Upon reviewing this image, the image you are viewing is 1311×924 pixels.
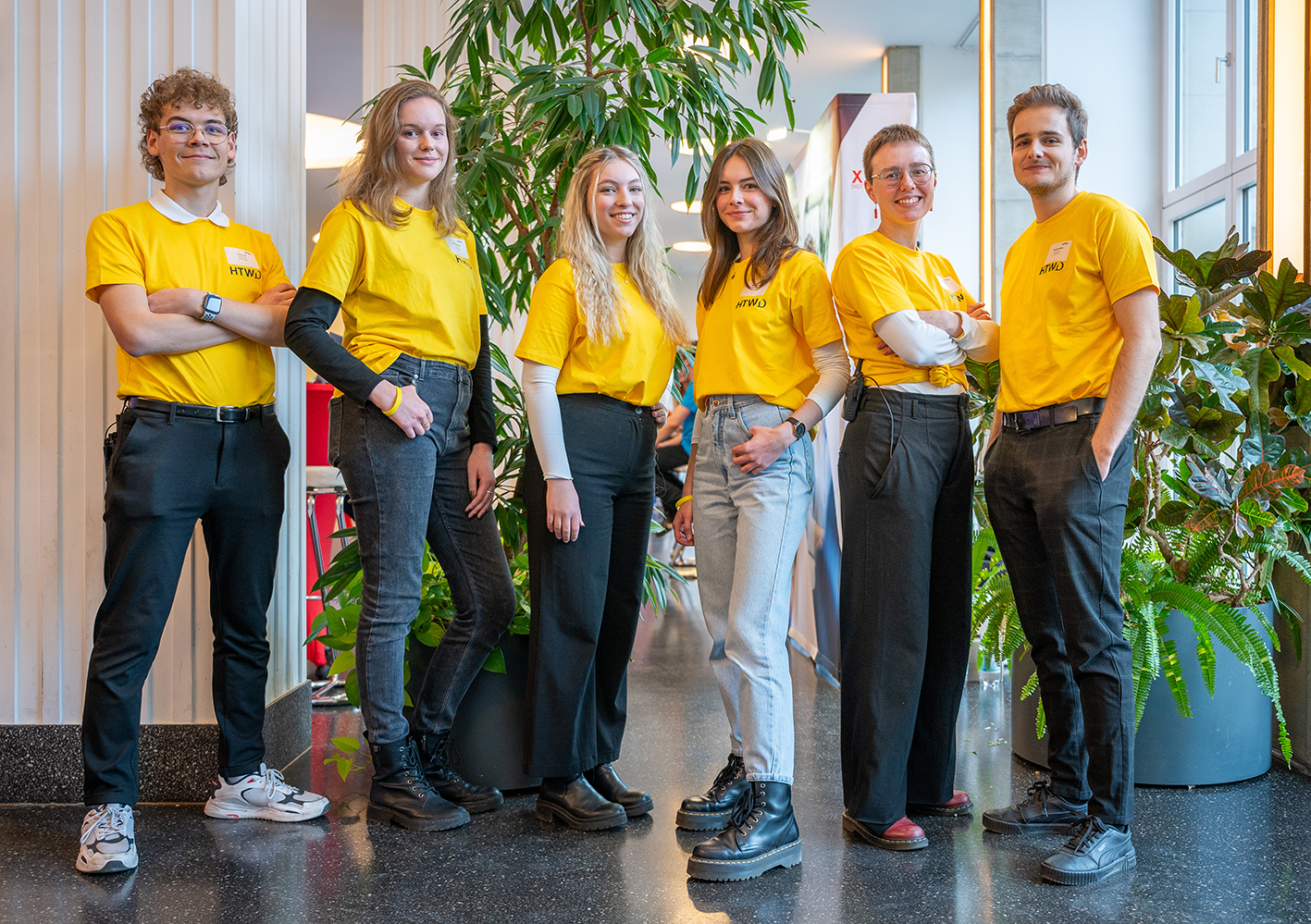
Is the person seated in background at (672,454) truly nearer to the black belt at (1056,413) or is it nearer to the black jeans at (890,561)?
the black jeans at (890,561)

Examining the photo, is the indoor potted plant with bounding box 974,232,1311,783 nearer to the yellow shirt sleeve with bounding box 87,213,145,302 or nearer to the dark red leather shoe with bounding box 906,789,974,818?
the dark red leather shoe with bounding box 906,789,974,818

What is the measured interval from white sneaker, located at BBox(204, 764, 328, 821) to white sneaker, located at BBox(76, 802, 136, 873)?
0.88 ft

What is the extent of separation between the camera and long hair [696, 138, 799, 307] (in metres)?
2.16

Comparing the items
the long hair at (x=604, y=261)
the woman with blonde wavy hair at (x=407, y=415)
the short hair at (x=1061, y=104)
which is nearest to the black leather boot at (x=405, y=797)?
the woman with blonde wavy hair at (x=407, y=415)

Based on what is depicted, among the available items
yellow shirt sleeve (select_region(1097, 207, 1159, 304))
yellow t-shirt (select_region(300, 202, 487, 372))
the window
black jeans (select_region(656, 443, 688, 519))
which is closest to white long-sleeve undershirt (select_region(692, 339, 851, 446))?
yellow shirt sleeve (select_region(1097, 207, 1159, 304))

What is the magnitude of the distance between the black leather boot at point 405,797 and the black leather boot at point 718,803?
1.69 feet

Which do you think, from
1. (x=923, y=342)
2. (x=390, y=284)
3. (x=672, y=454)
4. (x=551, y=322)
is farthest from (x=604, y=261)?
(x=672, y=454)

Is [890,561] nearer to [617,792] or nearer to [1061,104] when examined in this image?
[617,792]

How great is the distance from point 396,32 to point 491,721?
3017 millimetres

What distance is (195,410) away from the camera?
2242 mm

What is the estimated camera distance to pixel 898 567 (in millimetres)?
2141

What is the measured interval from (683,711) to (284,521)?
59.7 inches

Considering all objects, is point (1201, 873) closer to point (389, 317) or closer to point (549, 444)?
point (549, 444)

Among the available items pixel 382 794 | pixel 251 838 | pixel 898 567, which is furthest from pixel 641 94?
pixel 251 838
